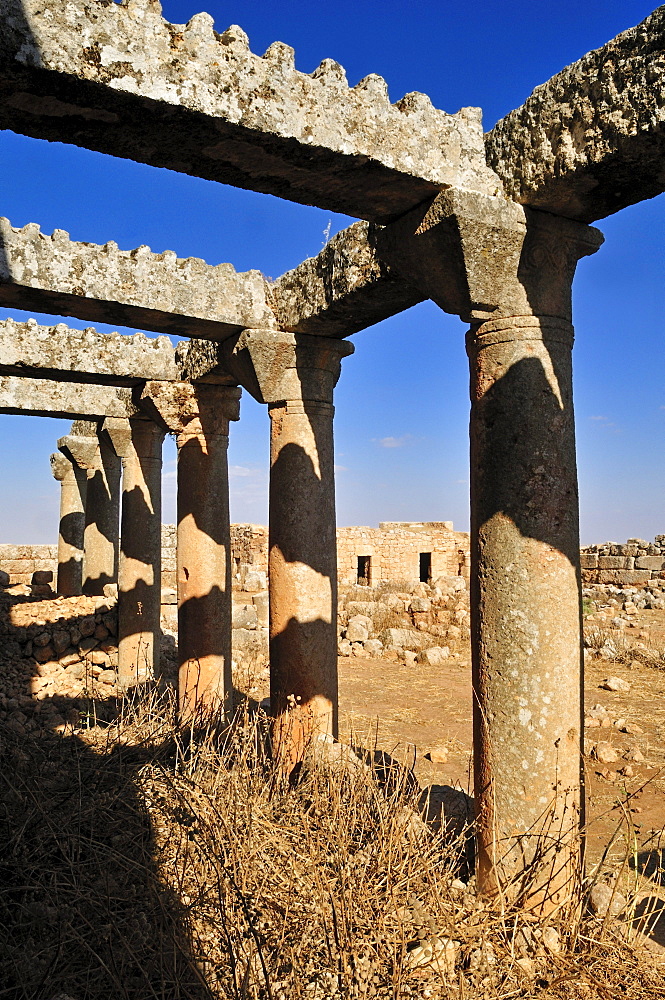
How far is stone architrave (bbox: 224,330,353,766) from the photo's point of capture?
5574 millimetres

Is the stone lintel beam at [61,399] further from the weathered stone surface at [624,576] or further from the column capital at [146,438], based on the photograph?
the weathered stone surface at [624,576]

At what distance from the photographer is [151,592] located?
31.6 ft

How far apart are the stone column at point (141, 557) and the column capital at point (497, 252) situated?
6735 mm

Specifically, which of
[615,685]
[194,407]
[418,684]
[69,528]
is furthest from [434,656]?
[69,528]

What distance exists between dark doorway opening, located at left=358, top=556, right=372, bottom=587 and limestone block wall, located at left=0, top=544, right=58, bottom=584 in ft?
30.8

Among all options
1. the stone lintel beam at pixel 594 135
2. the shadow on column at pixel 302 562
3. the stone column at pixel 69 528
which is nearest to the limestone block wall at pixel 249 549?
the stone column at pixel 69 528

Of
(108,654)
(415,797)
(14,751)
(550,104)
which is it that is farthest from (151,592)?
(550,104)

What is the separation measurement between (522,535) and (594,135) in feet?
6.03

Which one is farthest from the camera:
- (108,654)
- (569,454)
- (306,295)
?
(108,654)

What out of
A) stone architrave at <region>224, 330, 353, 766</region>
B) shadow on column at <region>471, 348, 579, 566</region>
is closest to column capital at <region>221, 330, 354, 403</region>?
stone architrave at <region>224, 330, 353, 766</region>

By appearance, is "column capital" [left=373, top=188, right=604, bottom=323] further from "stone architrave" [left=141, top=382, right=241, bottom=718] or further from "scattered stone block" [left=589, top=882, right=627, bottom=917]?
"stone architrave" [left=141, top=382, right=241, bottom=718]

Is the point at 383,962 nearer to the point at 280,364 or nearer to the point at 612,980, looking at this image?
the point at 612,980

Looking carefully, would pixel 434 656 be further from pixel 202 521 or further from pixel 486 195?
pixel 486 195

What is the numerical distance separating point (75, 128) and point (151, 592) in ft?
23.7
